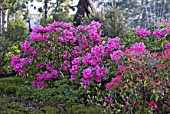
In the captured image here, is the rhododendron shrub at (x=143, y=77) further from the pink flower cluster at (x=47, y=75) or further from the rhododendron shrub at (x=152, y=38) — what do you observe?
the pink flower cluster at (x=47, y=75)

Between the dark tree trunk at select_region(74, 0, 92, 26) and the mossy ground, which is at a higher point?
the dark tree trunk at select_region(74, 0, 92, 26)

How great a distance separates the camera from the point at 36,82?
4668 millimetres

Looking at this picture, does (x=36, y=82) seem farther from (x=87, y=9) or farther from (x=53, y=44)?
(x=87, y=9)

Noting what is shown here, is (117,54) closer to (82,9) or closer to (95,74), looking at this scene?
(95,74)

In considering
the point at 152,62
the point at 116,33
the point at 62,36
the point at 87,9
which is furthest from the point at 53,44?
the point at 87,9

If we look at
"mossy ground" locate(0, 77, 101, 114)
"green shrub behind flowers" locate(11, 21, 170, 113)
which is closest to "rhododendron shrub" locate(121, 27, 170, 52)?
"green shrub behind flowers" locate(11, 21, 170, 113)

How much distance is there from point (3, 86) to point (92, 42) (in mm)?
1622

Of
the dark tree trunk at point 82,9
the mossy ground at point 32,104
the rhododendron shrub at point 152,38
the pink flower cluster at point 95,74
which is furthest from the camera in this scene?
the dark tree trunk at point 82,9

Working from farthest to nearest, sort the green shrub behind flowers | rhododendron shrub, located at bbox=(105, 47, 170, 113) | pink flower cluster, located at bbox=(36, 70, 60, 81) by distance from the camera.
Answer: pink flower cluster, located at bbox=(36, 70, 60, 81) < the green shrub behind flowers < rhododendron shrub, located at bbox=(105, 47, 170, 113)

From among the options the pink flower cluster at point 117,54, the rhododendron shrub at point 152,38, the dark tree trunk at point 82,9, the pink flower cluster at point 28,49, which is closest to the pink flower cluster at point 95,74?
the pink flower cluster at point 117,54

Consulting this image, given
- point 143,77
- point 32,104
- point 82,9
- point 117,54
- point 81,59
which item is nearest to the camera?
point 143,77

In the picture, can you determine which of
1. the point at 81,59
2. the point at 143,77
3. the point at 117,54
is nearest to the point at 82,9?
the point at 81,59

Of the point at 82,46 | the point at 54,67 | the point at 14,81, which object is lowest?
the point at 14,81

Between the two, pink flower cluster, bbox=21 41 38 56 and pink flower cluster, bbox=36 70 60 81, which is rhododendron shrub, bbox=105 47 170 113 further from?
pink flower cluster, bbox=21 41 38 56
